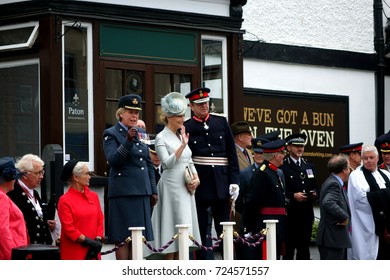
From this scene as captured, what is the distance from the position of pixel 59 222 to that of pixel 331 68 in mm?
9339

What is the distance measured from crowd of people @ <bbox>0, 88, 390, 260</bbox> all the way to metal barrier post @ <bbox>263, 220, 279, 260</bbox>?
1.65ft

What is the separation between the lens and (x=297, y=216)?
19.0m

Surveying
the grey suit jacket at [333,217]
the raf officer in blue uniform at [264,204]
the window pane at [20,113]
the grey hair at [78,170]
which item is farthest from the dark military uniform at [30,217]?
the grey suit jacket at [333,217]

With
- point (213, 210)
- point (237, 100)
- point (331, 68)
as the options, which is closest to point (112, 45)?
point (237, 100)

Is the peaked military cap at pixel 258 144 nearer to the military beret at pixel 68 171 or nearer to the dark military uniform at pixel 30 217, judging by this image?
the military beret at pixel 68 171

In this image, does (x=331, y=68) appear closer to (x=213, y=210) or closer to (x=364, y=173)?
(x=364, y=173)

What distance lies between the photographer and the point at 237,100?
2077 cm

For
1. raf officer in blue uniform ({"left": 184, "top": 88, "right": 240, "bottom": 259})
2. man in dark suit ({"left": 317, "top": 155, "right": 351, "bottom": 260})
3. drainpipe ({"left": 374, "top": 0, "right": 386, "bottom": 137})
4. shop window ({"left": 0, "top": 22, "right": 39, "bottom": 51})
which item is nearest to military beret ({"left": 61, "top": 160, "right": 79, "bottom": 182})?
raf officer in blue uniform ({"left": 184, "top": 88, "right": 240, "bottom": 259})

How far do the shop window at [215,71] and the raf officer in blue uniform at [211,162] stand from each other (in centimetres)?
415

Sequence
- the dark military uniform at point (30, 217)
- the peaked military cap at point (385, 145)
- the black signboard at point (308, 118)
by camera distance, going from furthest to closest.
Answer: the black signboard at point (308, 118) < the peaked military cap at point (385, 145) < the dark military uniform at point (30, 217)

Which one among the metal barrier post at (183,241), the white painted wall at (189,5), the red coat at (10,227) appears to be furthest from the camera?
the white painted wall at (189,5)

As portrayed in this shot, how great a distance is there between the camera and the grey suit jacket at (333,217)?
1797cm

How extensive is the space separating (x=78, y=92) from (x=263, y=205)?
3.16 metres

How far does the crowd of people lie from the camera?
15023mm
